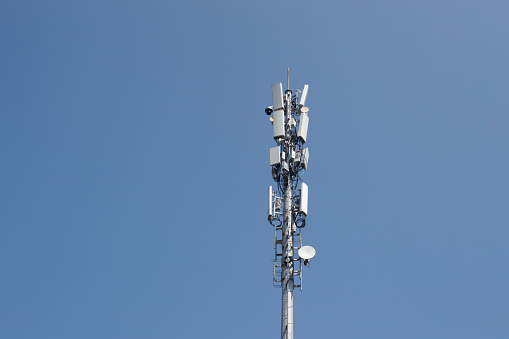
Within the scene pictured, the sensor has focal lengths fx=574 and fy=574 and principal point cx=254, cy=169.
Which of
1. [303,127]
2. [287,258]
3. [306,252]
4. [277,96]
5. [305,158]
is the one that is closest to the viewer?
[306,252]

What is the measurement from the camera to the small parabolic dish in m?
35.5

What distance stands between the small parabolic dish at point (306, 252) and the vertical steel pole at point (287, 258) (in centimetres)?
78

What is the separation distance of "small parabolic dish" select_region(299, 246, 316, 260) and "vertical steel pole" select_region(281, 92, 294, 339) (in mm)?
777

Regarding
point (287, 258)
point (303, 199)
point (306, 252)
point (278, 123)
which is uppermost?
point (278, 123)

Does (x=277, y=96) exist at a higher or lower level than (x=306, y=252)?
higher

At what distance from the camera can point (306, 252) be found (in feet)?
117

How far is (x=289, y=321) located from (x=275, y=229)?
245 inches

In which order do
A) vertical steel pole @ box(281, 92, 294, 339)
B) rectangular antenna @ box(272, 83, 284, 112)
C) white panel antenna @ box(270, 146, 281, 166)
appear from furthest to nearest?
rectangular antenna @ box(272, 83, 284, 112) → white panel antenna @ box(270, 146, 281, 166) → vertical steel pole @ box(281, 92, 294, 339)

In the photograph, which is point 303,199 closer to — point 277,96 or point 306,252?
point 306,252

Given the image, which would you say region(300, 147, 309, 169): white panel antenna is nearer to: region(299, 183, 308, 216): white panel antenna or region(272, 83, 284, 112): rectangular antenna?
region(299, 183, 308, 216): white panel antenna

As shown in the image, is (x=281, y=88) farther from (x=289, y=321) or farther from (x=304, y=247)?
(x=289, y=321)

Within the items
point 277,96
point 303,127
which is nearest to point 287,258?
point 303,127

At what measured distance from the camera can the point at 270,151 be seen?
38688 mm

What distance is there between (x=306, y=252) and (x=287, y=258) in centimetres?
125
